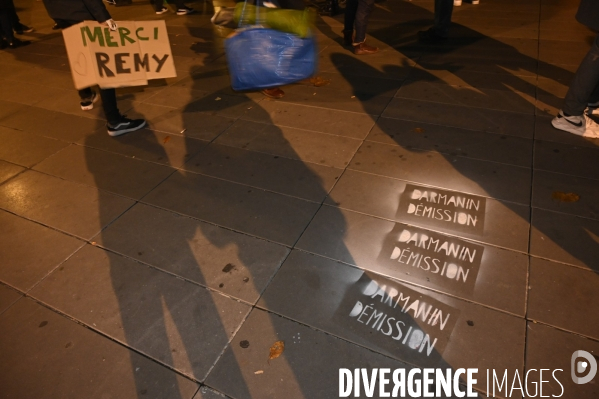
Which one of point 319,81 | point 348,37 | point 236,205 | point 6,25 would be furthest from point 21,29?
point 236,205

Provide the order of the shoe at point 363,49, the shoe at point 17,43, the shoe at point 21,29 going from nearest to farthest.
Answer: the shoe at point 363,49
the shoe at point 17,43
the shoe at point 21,29

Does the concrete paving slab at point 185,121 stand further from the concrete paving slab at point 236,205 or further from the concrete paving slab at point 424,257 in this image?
the concrete paving slab at point 424,257

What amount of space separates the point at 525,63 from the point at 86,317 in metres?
5.87

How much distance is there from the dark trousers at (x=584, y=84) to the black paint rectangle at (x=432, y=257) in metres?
2.16

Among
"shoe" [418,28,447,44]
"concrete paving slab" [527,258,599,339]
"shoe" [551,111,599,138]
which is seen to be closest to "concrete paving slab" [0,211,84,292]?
"concrete paving slab" [527,258,599,339]

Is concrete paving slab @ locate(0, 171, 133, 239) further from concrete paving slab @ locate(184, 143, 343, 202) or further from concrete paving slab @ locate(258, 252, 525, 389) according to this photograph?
concrete paving slab @ locate(258, 252, 525, 389)

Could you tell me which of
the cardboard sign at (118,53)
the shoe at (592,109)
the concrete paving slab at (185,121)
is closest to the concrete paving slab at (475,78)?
the shoe at (592,109)

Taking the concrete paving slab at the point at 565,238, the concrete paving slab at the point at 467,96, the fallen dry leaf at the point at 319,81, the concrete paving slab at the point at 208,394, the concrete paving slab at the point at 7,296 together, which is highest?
the concrete paving slab at the point at 467,96

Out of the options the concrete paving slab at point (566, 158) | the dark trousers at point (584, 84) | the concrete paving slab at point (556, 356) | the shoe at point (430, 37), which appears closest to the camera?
the concrete paving slab at point (556, 356)

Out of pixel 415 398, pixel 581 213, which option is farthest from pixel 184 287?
pixel 581 213

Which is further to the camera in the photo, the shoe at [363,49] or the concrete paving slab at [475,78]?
the shoe at [363,49]

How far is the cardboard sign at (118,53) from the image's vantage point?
149 inches

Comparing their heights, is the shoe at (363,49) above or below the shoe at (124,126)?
above

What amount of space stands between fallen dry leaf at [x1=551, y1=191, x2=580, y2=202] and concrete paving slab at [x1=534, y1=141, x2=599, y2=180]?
0.34m
